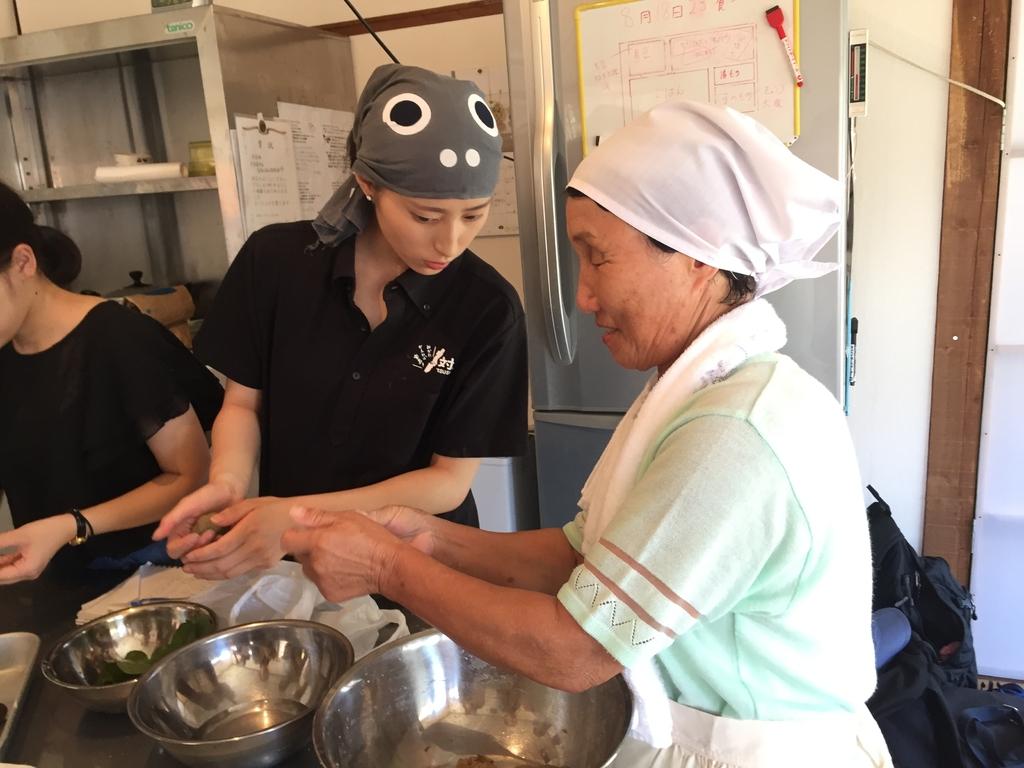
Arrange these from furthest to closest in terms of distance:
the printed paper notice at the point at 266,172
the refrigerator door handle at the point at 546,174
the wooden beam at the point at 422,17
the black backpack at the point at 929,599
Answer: the wooden beam at the point at 422,17, the printed paper notice at the point at 266,172, the black backpack at the point at 929,599, the refrigerator door handle at the point at 546,174

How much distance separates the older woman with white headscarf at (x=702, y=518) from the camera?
0.78 metres

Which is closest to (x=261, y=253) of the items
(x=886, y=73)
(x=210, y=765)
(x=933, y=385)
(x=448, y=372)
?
(x=448, y=372)

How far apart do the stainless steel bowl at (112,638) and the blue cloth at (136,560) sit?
266 millimetres

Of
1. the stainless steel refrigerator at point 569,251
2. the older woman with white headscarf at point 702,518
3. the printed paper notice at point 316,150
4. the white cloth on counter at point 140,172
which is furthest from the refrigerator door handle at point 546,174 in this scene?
the white cloth on counter at point 140,172

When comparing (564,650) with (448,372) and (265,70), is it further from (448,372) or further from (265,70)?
(265,70)

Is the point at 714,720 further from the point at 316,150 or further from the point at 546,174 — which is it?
the point at 316,150

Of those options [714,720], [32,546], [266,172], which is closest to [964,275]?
[714,720]

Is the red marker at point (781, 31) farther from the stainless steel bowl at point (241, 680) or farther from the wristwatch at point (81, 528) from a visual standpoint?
the wristwatch at point (81, 528)

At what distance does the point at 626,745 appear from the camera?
3.24 feet

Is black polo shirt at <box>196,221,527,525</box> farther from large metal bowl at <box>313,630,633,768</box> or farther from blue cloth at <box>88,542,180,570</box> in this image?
large metal bowl at <box>313,630,633,768</box>

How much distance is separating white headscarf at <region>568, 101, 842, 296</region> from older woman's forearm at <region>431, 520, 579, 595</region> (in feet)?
1.68

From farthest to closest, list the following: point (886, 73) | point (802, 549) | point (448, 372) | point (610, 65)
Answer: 1. point (886, 73)
2. point (610, 65)
3. point (448, 372)
4. point (802, 549)

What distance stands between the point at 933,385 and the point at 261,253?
6.67 ft

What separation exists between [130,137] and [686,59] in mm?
2098
